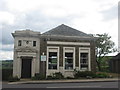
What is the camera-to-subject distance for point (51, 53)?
25.3 metres

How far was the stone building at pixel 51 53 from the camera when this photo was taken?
2403 cm

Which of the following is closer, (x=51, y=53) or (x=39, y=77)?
(x=39, y=77)

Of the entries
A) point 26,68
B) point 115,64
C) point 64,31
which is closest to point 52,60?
point 26,68

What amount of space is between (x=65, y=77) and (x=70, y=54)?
3.23 metres

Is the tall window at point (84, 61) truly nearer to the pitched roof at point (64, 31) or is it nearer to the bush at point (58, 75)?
the pitched roof at point (64, 31)

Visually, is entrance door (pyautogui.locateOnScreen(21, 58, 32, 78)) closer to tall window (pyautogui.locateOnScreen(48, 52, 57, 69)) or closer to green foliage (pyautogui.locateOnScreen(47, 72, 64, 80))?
tall window (pyautogui.locateOnScreen(48, 52, 57, 69))

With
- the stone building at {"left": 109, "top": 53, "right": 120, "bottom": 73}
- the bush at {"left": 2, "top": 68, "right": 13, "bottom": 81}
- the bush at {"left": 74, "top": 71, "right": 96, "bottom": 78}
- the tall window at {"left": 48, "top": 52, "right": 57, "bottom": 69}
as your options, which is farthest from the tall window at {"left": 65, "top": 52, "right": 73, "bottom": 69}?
the stone building at {"left": 109, "top": 53, "right": 120, "bottom": 73}

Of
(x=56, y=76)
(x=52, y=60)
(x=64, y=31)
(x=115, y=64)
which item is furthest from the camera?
(x=115, y=64)

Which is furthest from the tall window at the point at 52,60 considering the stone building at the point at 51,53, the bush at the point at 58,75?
the bush at the point at 58,75

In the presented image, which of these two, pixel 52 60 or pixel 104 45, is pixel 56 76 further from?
pixel 104 45

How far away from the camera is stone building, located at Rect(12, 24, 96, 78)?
24.0m

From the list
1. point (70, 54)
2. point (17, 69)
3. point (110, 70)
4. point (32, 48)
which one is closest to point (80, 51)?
point (70, 54)

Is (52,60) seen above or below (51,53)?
below

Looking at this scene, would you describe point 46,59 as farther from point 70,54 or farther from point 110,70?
point 110,70
